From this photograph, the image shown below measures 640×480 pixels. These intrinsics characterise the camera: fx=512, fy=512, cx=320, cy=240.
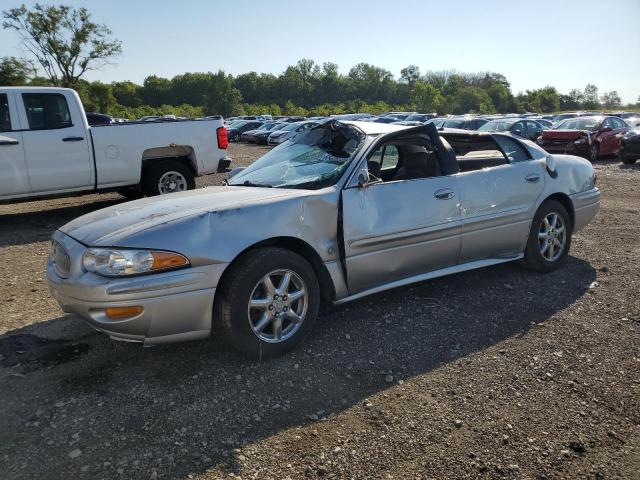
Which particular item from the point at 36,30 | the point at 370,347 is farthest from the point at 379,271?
the point at 36,30

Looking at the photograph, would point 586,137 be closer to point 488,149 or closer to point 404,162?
point 488,149

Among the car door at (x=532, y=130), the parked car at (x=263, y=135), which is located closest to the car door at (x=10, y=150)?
the car door at (x=532, y=130)

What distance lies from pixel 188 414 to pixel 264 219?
127 cm

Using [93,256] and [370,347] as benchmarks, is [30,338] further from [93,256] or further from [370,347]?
[370,347]

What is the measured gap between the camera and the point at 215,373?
3.27 m

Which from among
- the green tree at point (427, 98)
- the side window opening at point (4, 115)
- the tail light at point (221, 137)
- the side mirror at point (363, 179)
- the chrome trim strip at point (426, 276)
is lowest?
the chrome trim strip at point (426, 276)

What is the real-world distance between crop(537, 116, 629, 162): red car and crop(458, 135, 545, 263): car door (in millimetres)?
12856

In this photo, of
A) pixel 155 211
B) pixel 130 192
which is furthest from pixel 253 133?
pixel 155 211

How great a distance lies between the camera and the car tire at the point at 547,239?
498 cm

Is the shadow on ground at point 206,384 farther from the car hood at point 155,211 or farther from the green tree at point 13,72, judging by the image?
the green tree at point 13,72

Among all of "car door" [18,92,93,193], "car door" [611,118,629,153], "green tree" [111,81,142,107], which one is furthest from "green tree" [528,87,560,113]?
"car door" [18,92,93,193]

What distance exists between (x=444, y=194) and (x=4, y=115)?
6.50 m

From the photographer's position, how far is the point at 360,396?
9.93 feet

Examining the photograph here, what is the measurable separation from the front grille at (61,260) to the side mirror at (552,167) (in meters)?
4.38
